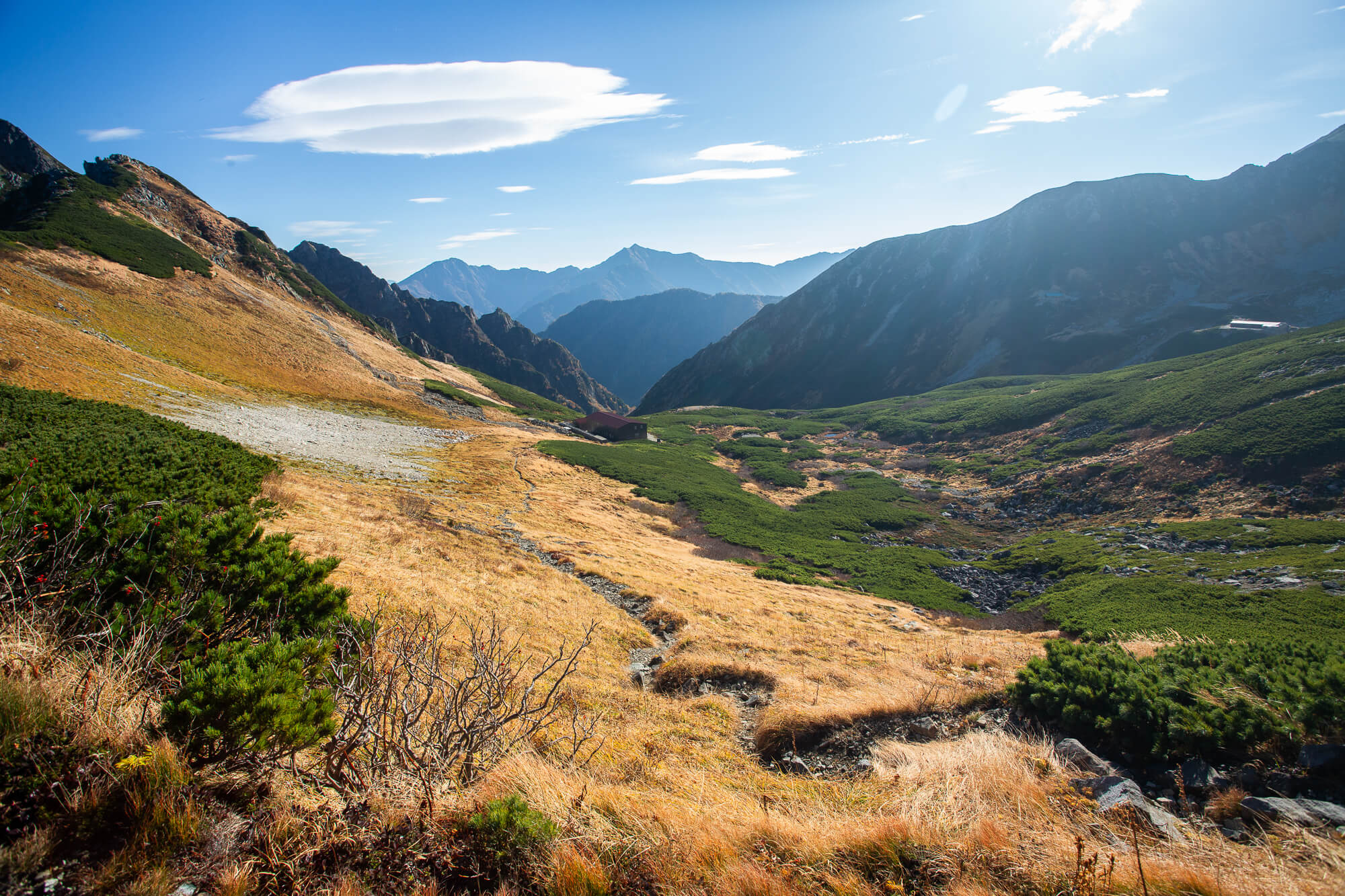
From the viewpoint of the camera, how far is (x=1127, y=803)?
16.7ft

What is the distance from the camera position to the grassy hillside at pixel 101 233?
47.8 m

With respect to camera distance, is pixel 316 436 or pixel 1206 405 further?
pixel 1206 405

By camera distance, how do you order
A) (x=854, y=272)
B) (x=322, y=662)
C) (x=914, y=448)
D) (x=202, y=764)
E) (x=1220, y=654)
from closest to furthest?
(x=202, y=764) → (x=322, y=662) → (x=1220, y=654) → (x=914, y=448) → (x=854, y=272)

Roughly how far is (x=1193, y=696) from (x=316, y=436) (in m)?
37.8

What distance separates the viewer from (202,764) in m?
3.28

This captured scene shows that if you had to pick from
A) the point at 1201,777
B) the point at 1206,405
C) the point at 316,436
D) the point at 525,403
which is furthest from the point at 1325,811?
the point at 525,403

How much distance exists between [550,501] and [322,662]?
79.8ft

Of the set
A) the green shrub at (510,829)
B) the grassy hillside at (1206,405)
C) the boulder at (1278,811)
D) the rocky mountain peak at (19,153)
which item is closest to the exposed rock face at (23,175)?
the rocky mountain peak at (19,153)

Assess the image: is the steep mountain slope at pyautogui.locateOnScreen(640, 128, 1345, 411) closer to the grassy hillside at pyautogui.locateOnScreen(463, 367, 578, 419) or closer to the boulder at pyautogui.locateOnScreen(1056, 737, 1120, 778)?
the grassy hillside at pyautogui.locateOnScreen(463, 367, 578, 419)

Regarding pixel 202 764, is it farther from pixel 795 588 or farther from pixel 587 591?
pixel 795 588

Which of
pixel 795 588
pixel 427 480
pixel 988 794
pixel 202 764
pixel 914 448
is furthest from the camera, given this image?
pixel 914 448

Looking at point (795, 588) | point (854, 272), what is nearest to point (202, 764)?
point (795, 588)

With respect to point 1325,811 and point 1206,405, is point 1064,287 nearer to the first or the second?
point 1206,405

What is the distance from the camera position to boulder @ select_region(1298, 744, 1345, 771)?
586 cm
